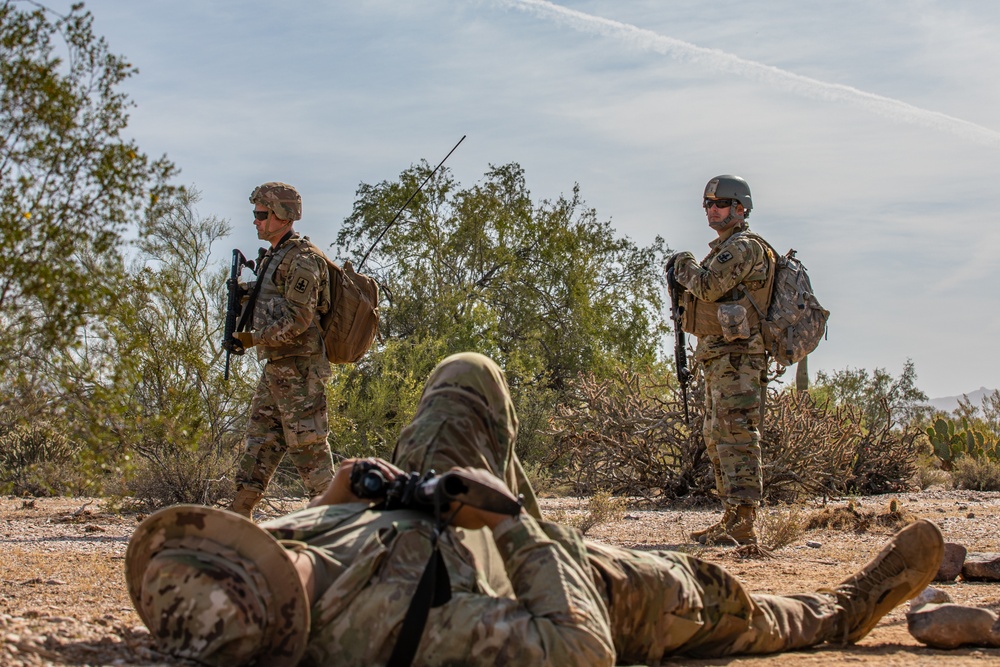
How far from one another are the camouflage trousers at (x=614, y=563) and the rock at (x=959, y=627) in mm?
824

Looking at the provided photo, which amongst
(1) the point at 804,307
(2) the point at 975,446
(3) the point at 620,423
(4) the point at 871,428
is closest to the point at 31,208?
(1) the point at 804,307

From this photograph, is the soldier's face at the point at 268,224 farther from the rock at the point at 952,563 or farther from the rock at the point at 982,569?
the rock at the point at 982,569

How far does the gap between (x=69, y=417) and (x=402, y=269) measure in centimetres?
1396

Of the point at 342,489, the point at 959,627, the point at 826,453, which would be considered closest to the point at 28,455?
the point at 826,453

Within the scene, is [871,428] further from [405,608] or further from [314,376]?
[405,608]

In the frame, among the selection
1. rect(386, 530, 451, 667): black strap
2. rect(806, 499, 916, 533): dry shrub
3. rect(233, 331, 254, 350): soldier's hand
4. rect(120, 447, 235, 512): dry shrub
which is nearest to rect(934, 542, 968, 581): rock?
rect(806, 499, 916, 533): dry shrub

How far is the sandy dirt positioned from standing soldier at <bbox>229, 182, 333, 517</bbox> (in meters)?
1.16

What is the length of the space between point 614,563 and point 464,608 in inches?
24.3

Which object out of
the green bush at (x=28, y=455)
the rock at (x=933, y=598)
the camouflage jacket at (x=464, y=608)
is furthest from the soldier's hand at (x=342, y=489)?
the green bush at (x=28, y=455)

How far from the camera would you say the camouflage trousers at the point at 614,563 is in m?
3.64

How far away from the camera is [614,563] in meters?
3.69

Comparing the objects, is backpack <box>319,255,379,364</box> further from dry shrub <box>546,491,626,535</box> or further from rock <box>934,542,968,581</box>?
rock <box>934,542,968,581</box>

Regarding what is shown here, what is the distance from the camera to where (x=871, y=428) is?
14430 mm

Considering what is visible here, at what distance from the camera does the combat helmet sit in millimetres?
8281
